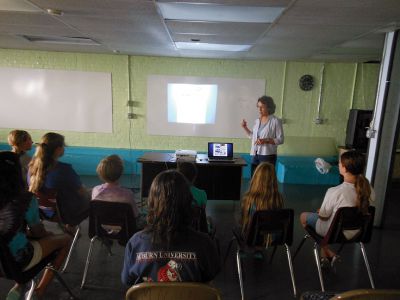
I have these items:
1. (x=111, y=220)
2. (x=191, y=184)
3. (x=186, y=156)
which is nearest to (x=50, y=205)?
(x=111, y=220)

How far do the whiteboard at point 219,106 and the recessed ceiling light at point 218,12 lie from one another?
2.76 metres

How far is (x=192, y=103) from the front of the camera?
546 centimetres

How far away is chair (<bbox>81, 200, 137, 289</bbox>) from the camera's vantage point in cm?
202

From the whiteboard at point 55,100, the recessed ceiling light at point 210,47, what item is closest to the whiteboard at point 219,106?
the whiteboard at point 55,100

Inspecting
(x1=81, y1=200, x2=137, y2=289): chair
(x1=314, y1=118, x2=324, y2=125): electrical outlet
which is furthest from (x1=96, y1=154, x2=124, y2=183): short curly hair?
(x1=314, y1=118, x2=324, y2=125): electrical outlet

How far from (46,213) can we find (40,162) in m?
0.47

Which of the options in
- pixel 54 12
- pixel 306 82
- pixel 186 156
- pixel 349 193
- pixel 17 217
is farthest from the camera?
pixel 306 82

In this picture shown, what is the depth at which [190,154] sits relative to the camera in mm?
4074

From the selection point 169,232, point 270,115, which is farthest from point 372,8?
point 169,232

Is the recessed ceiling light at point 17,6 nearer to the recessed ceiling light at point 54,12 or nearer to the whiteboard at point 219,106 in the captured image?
the recessed ceiling light at point 54,12

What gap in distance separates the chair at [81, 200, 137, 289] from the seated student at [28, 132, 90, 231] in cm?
41

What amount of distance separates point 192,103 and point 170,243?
440 centimetres

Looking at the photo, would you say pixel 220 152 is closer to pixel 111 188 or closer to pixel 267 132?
pixel 267 132

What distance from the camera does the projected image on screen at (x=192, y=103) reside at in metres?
5.41
